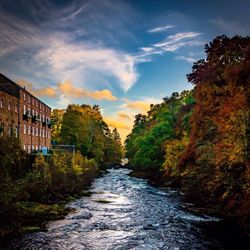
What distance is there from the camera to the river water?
1853 cm

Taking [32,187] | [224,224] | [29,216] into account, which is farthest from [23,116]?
[224,224]

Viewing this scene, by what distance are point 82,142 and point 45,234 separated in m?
51.4

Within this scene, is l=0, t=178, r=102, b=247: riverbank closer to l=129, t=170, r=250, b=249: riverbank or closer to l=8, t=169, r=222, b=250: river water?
l=8, t=169, r=222, b=250: river water

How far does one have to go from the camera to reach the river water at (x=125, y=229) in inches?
730

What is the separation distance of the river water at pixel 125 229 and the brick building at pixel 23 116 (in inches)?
564

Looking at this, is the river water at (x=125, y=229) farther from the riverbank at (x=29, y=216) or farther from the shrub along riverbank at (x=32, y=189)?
the shrub along riverbank at (x=32, y=189)

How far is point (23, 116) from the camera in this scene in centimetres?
5216

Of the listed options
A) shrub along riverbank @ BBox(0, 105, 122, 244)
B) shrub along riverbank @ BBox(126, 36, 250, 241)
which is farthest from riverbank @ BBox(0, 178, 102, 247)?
shrub along riverbank @ BBox(126, 36, 250, 241)

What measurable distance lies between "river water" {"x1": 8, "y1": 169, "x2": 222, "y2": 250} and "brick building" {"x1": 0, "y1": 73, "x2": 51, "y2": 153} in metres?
14.3

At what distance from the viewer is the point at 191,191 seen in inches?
1432

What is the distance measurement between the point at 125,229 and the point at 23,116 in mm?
35664

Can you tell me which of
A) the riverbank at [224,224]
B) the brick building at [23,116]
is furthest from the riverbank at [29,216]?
the riverbank at [224,224]

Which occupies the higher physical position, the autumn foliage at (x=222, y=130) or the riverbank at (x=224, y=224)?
the autumn foliage at (x=222, y=130)

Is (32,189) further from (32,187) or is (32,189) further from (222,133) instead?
(222,133)
